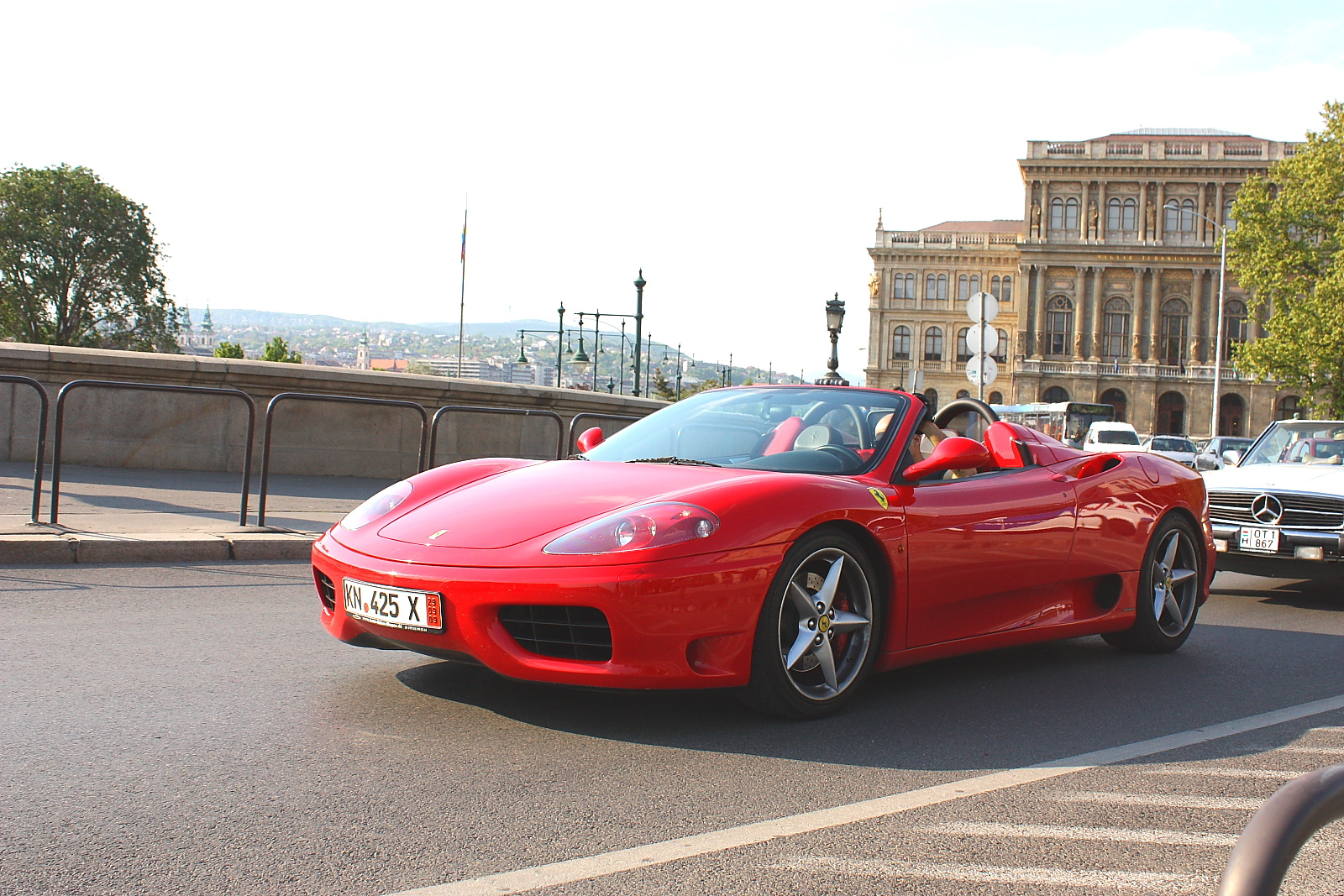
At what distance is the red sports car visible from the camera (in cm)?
389

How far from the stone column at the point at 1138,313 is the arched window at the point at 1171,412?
3395 mm

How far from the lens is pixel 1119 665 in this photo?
5.74m

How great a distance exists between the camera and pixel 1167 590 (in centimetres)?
614

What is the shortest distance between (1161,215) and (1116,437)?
4954cm

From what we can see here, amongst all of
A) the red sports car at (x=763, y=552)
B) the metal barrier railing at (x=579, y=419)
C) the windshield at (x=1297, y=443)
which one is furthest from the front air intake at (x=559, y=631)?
the windshield at (x=1297, y=443)

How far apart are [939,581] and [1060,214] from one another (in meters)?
88.1

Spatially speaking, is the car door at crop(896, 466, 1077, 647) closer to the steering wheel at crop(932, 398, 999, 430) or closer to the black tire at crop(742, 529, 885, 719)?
the black tire at crop(742, 529, 885, 719)

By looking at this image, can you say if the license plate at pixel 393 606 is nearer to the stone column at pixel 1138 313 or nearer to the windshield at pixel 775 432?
the windshield at pixel 775 432

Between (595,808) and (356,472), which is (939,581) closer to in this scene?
(595,808)

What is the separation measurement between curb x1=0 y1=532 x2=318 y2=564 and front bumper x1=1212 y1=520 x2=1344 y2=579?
20.3 ft

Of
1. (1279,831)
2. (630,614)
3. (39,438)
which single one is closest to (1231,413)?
(39,438)

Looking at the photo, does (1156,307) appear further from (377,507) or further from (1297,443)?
(377,507)

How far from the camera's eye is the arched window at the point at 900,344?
3898 inches

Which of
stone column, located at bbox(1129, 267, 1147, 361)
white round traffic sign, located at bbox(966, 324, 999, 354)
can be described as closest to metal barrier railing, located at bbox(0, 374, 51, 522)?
white round traffic sign, located at bbox(966, 324, 999, 354)
